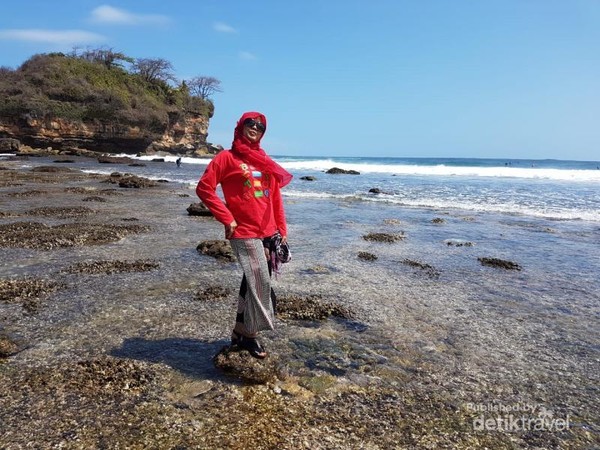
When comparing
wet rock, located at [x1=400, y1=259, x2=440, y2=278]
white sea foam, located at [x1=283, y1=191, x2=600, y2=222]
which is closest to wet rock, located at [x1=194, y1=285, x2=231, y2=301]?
wet rock, located at [x1=400, y1=259, x2=440, y2=278]

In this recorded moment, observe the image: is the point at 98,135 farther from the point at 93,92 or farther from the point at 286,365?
the point at 286,365

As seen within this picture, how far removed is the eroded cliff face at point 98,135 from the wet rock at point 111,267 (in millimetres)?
62083

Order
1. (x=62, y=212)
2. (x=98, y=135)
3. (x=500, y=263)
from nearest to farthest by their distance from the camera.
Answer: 1. (x=500, y=263)
2. (x=62, y=212)
3. (x=98, y=135)

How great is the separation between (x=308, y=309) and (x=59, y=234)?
8.32 m

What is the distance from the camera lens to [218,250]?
9.91m

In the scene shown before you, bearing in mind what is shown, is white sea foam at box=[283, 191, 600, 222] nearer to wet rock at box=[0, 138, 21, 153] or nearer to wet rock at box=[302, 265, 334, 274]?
wet rock at box=[302, 265, 334, 274]

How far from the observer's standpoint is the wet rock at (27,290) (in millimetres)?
6442

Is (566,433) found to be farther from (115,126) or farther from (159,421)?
(115,126)

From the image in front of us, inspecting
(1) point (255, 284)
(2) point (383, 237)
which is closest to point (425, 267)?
(2) point (383, 237)

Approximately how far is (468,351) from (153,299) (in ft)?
16.3

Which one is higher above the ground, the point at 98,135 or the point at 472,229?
the point at 98,135

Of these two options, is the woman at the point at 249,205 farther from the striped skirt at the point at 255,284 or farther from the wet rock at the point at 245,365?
the wet rock at the point at 245,365

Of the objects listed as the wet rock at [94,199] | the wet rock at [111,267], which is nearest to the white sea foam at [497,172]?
the wet rock at [94,199]

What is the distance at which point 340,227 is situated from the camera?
15234 mm
